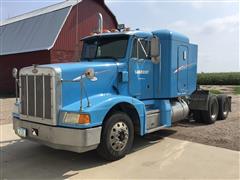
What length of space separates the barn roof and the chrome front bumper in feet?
48.2

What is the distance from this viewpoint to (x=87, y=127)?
5645 millimetres

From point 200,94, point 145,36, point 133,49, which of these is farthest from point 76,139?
point 200,94

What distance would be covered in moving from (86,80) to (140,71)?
5.66ft

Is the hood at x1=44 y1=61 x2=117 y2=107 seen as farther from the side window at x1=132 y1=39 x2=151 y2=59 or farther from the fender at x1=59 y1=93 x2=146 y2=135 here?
the side window at x1=132 y1=39 x2=151 y2=59

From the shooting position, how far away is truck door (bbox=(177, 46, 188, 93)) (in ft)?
29.5

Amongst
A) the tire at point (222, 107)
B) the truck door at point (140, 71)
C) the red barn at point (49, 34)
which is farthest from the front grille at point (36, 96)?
the red barn at point (49, 34)

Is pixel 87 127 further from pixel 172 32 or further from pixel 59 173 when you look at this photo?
pixel 172 32

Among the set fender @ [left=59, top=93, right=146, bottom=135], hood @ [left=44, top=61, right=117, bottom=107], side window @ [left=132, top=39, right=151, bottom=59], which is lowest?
fender @ [left=59, top=93, right=146, bottom=135]

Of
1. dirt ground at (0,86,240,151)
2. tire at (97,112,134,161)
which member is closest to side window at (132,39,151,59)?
tire at (97,112,134,161)

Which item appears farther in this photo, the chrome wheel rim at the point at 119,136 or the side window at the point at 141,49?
the side window at the point at 141,49

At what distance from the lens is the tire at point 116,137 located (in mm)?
6113

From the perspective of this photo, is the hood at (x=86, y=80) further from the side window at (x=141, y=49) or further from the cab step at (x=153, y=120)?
the cab step at (x=153, y=120)

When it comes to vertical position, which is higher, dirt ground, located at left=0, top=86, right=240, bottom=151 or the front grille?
the front grille

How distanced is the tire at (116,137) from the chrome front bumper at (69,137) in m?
0.28
